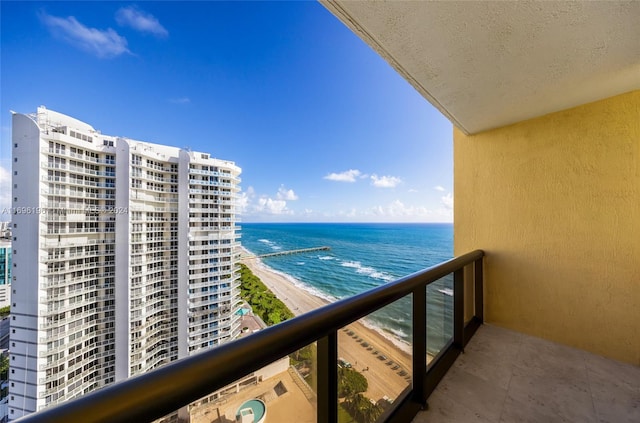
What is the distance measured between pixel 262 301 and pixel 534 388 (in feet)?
45.6

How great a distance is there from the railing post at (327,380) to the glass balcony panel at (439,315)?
35.1 inches

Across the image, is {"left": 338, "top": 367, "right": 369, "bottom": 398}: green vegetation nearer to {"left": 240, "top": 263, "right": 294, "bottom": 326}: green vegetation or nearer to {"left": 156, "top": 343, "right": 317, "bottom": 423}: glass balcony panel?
{"left": 156, "top": 343, "right": 317, "bottom": 423}: glass balcony panel

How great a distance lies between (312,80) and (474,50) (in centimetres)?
1984

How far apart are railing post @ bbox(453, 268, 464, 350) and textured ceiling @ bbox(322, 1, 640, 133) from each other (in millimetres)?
1368

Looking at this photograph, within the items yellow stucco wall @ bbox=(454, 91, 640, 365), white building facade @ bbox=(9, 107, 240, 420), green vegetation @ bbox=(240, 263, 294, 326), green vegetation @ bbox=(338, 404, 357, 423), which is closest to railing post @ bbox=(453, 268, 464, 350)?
yellow stucco wall @ bbox=(454, 91, 640, 365)

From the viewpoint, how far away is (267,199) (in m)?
29.9

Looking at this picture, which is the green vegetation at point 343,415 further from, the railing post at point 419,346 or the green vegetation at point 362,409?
the railing post at point 419,346

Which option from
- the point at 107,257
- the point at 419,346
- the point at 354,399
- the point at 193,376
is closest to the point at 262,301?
the point at 107,257

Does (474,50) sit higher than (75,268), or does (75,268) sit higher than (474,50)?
(474,50)

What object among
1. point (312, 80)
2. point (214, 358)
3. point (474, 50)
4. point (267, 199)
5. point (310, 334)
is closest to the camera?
point (214, 358)

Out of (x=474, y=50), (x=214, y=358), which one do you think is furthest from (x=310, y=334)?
(x=474, y=50)

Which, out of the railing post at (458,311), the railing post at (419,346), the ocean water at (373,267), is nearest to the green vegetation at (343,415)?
the ocean water at (373,267)

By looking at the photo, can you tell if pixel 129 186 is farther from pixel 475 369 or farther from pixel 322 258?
pixel 322 258

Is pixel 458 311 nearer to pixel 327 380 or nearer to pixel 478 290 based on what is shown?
pixel 478 290
